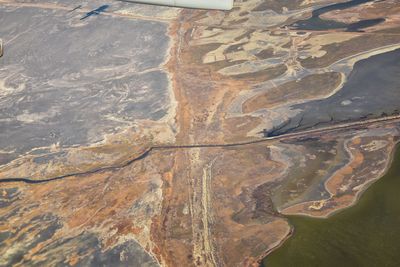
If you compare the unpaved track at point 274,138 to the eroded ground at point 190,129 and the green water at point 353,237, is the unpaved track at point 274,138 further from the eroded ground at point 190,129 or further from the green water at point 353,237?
the green water at point 353,237

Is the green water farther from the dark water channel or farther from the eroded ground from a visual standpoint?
the dark water channel

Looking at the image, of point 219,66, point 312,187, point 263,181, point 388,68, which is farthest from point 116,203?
point 388,68

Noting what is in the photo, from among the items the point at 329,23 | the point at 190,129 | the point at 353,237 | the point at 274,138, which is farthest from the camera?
the point at 329,23

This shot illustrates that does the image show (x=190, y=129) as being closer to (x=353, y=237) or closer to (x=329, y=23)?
(x=353, y=237)

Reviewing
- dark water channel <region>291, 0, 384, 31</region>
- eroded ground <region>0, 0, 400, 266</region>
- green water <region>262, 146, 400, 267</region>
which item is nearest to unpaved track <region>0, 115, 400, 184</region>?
eroded ground <region>0, 0, 400, 266</region>

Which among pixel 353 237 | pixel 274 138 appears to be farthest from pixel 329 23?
pixel 353 237

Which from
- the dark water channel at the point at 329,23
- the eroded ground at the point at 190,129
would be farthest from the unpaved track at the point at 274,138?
the dark water channel at the point at 329,23

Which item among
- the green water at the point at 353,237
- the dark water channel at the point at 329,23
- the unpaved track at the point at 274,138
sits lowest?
the green water at the point at 353,237
